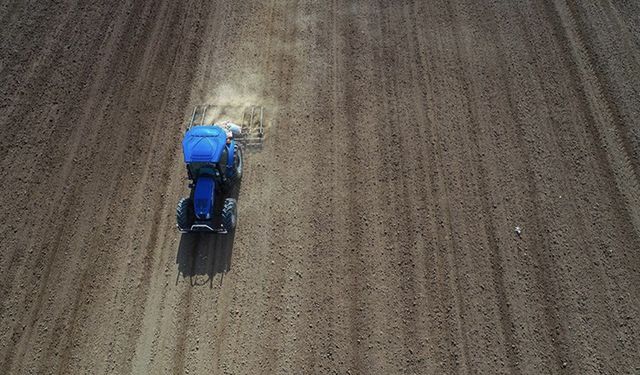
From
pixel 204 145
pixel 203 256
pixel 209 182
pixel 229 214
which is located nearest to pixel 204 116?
pixel 204 145

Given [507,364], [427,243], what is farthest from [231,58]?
Answer: [507,364]

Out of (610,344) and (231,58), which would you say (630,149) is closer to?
(610,344)

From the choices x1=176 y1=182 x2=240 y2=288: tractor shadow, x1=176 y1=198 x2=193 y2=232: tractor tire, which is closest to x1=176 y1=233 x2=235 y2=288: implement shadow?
x1=176 y1=182 x2=240 y2=288: tractor shadow

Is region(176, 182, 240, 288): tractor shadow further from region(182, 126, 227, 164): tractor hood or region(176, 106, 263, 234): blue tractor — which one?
region(182, 126, 227, 164): tractor hood

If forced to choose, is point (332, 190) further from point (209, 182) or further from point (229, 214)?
point (209, 182)

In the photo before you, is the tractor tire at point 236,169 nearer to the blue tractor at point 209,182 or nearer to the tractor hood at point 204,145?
the blue tractor at point 209,182

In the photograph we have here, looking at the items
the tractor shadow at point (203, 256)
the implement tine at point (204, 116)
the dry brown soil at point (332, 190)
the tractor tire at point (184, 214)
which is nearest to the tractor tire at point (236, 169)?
the dry brown soil at point (332, 190)
